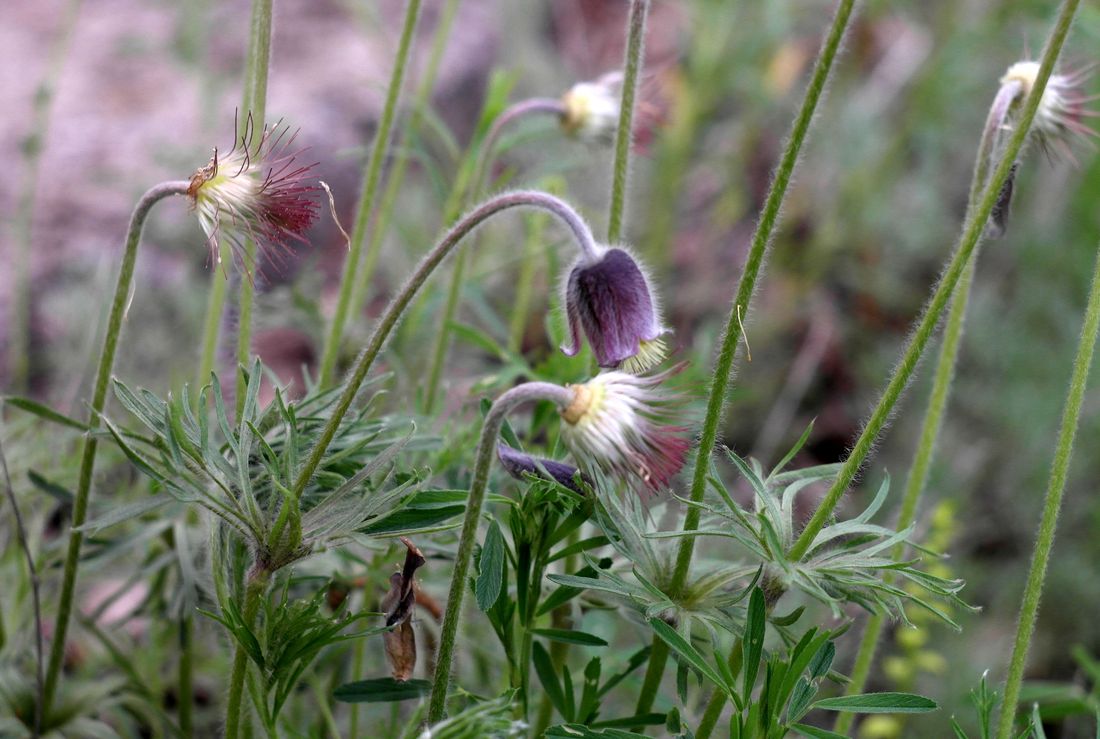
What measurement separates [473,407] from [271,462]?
1.22 meters

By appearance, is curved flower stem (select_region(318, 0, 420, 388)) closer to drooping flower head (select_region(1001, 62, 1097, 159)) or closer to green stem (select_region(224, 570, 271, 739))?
green stem (select_region(224, 570, 271, 739))

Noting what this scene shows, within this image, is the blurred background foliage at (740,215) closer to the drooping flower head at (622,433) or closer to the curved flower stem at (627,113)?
the curved flower stem at (627,113)

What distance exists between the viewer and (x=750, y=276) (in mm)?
1239

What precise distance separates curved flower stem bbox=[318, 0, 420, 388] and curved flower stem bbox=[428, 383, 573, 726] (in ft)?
1.88

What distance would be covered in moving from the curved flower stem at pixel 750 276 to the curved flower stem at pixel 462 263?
662 mm

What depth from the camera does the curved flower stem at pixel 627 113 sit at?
4.88 ft

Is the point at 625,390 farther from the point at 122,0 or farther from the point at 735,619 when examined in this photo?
the point at 122,0

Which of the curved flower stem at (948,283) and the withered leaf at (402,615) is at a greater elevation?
the curved flower stem at (948,283)

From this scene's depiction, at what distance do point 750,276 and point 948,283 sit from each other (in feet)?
0.70

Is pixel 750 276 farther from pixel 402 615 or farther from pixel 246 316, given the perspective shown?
pixel 246 316

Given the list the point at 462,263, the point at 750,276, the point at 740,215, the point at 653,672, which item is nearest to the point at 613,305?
the point at 750,276

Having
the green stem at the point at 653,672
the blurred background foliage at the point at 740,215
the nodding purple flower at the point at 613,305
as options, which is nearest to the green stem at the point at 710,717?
the green stem at the point at 653,672

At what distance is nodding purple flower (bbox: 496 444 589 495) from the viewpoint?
126 centimetres

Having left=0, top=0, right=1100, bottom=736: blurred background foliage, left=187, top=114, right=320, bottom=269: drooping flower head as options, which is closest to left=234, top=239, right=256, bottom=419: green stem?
left=187, top=114, right=320, bottom=269: drooping flower head
